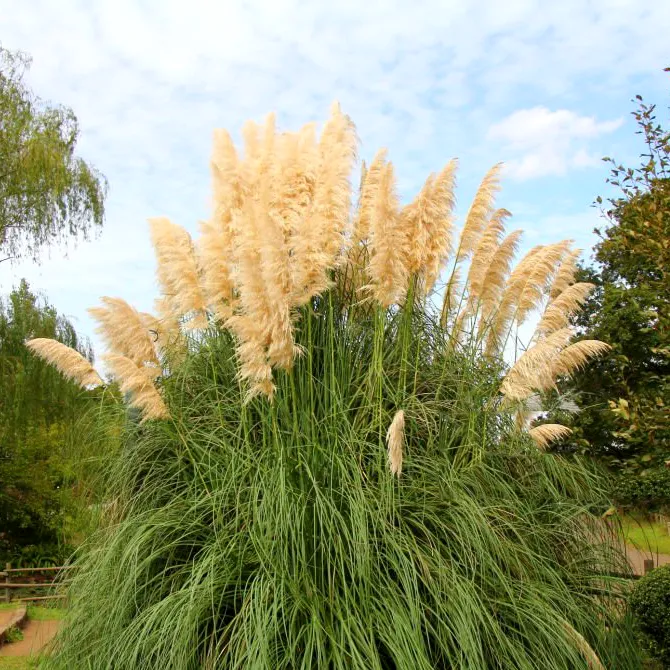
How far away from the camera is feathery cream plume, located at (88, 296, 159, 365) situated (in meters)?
4.02

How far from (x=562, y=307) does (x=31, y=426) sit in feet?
36.0

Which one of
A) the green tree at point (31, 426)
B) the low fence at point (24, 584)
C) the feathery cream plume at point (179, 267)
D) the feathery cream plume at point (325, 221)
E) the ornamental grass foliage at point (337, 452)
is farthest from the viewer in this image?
the green tree at point (31, 426)

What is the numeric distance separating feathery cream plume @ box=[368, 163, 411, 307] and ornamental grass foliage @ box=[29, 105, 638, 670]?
0.01m

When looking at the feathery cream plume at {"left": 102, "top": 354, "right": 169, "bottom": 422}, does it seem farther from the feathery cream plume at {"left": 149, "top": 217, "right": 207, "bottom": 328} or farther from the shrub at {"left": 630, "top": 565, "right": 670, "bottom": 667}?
the shrub at {"left": 630, "top": 565, "right": 670, "bottom": 667}

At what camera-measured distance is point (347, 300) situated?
4504mm

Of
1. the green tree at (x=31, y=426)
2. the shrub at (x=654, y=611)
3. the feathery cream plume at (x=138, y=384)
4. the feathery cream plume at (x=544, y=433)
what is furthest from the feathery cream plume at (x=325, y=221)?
the green tree at (x=31, y=426)

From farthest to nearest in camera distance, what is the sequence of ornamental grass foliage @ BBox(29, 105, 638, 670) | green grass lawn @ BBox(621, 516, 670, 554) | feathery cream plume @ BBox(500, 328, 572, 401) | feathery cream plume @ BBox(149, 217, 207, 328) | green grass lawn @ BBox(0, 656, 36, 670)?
green grass lawn @ BBox(0, 656, 36, 670) → green grass lawn @ BBox(621, 516, 670, 554) → feathery cream plume @ BBox(149, 217, 207, 328) → feathery cream plume @ BBox(500, 328, 572, 401) → ornamental grass foliage @ BBox(29, 105, 638, 670)

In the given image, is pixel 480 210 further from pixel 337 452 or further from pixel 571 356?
pixel 337 452

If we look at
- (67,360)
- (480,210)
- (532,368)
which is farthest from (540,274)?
(67,360)

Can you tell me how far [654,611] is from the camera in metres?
4.02

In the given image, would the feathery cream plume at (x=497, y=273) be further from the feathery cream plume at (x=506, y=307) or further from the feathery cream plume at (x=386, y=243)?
the feathery cream plume at (x=386, y=243)

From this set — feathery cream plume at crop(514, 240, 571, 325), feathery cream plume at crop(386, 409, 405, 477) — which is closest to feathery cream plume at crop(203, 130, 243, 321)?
feathery cream plume at crop(386, 409, 405, 477)

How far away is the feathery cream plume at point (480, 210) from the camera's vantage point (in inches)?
177

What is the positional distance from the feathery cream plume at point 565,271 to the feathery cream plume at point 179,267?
2.14m
